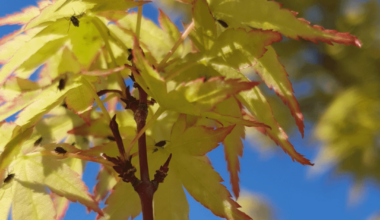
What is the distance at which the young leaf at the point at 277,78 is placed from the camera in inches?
8.9

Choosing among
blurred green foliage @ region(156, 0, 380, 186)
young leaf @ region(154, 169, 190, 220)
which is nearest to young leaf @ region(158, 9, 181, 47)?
young leaf @ region(154, 169, 190, 220)

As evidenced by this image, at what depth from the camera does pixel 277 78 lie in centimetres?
23

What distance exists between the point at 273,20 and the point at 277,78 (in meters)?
0.05

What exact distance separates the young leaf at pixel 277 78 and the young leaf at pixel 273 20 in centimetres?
2

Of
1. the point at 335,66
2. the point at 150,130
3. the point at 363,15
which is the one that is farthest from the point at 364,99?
the point at 150,130

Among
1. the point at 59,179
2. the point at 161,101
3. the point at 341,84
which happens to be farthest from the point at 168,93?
the point at 341,84

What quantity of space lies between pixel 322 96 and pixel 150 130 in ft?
11.2

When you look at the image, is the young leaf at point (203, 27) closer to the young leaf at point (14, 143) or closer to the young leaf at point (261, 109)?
the young leaf at point (261, 109)

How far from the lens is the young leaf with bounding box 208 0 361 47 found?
21cm

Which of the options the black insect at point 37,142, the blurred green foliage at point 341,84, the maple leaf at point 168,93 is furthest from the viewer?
the blurred green foliage at point 341,84

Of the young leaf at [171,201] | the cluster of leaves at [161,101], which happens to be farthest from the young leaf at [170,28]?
the young leaf at [171,201]

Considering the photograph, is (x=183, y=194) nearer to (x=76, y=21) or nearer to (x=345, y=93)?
(x=76, y=21)

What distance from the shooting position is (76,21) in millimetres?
235

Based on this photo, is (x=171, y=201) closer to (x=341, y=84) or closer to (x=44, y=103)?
(x=44, y=103)
